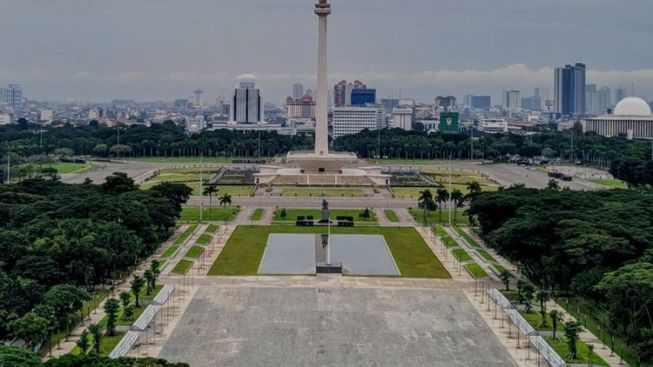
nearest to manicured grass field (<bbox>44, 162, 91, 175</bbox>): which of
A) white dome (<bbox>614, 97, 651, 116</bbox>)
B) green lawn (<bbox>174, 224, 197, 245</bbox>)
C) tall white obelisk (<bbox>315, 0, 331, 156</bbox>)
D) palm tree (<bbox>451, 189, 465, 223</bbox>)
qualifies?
tall white obelisk (<bbox>315, 0, 331, 156</bbox>)

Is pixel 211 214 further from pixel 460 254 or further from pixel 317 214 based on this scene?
pixel 460 254

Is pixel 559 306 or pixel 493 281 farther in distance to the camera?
pixel 493 281

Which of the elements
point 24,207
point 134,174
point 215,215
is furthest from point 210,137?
point 24,207

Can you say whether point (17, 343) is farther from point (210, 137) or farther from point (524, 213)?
point (210, 137)

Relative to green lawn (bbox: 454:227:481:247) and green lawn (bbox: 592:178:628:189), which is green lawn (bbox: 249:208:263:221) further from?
green lawn (bbox: 592:178:628:189)

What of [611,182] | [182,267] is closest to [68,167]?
[611,182]

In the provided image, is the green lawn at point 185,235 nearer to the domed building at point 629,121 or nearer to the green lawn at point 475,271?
the green lawn at point 475,271

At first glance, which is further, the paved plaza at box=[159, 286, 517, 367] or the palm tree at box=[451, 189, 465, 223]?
the palm tree at box=[451, 189, 465, 223]
